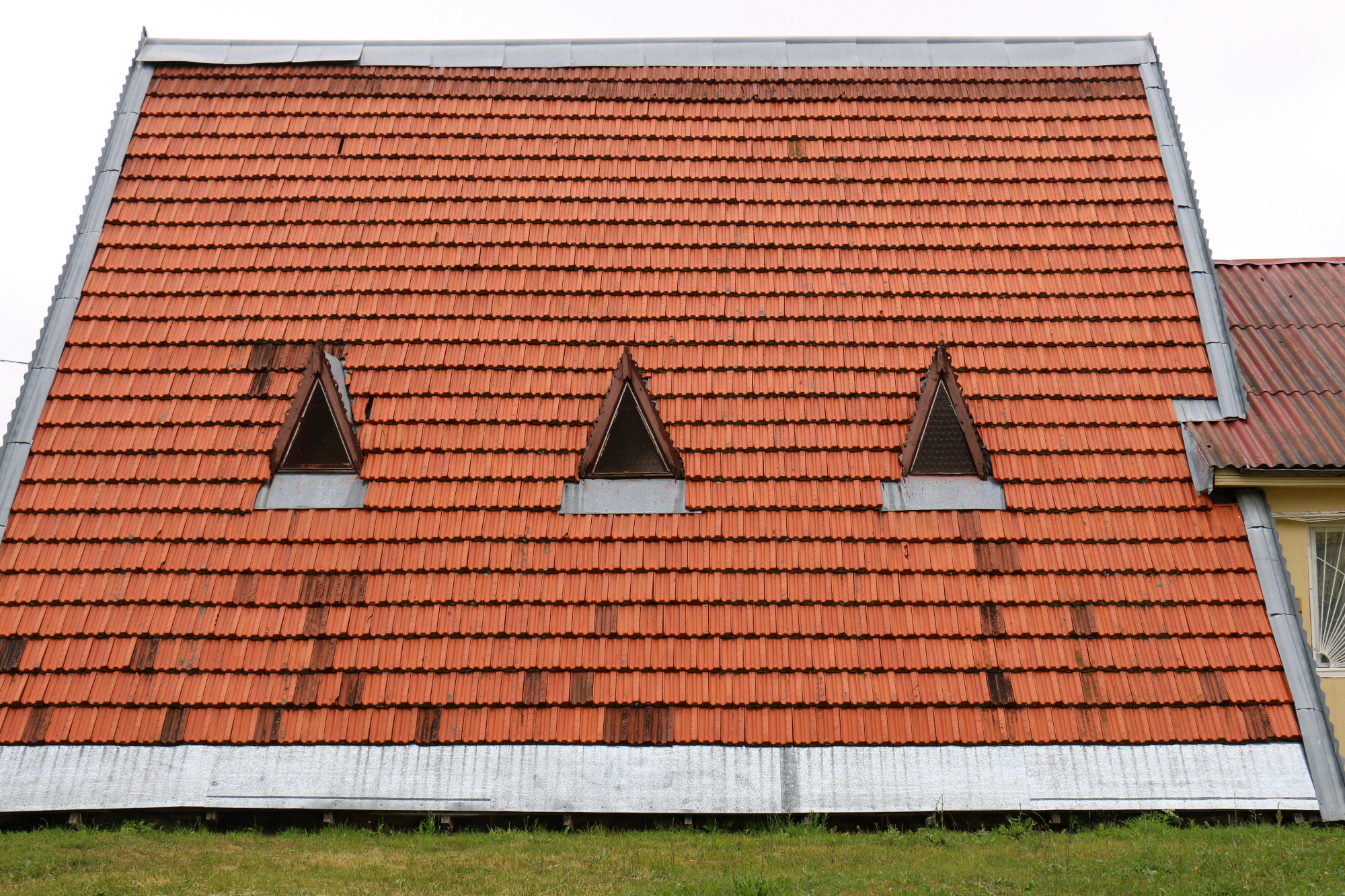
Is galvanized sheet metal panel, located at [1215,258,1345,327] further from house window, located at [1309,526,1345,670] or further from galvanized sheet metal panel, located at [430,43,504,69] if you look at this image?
galvanized sheet metal panel, located at [430,43,504,69]

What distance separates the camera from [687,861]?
15.9 ft

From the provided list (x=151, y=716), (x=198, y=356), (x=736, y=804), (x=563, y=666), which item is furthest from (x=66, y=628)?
(x=736, y=804)

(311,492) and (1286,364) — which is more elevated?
(1286,364)

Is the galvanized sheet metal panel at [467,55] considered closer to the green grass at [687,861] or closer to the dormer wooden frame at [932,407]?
the dormer wooden frame at [932,407]

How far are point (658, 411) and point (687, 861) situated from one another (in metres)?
3.19

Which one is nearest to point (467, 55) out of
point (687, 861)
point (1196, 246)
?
point (1196, 246)

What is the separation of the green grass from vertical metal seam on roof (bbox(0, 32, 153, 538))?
2780mm

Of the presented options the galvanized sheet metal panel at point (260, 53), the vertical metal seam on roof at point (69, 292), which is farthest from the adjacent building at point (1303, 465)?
the galvanized sheet metal panel at point (260, 53)

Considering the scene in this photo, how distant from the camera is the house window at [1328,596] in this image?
6.12m

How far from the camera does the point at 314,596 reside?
5.89 meters

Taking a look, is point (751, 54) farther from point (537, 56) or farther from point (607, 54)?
point (537, 56)

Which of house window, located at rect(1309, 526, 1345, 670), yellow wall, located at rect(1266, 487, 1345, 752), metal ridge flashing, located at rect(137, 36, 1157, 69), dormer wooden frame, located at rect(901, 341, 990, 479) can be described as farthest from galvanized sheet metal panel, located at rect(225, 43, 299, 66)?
house window, located at rect(1309, 526, 1345, 670)

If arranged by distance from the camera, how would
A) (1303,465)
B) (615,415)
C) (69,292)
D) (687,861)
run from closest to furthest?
(687,861) < (1303,465) < (615,415) < (69,292)

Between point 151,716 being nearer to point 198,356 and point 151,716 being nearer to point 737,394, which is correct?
point 198,356
